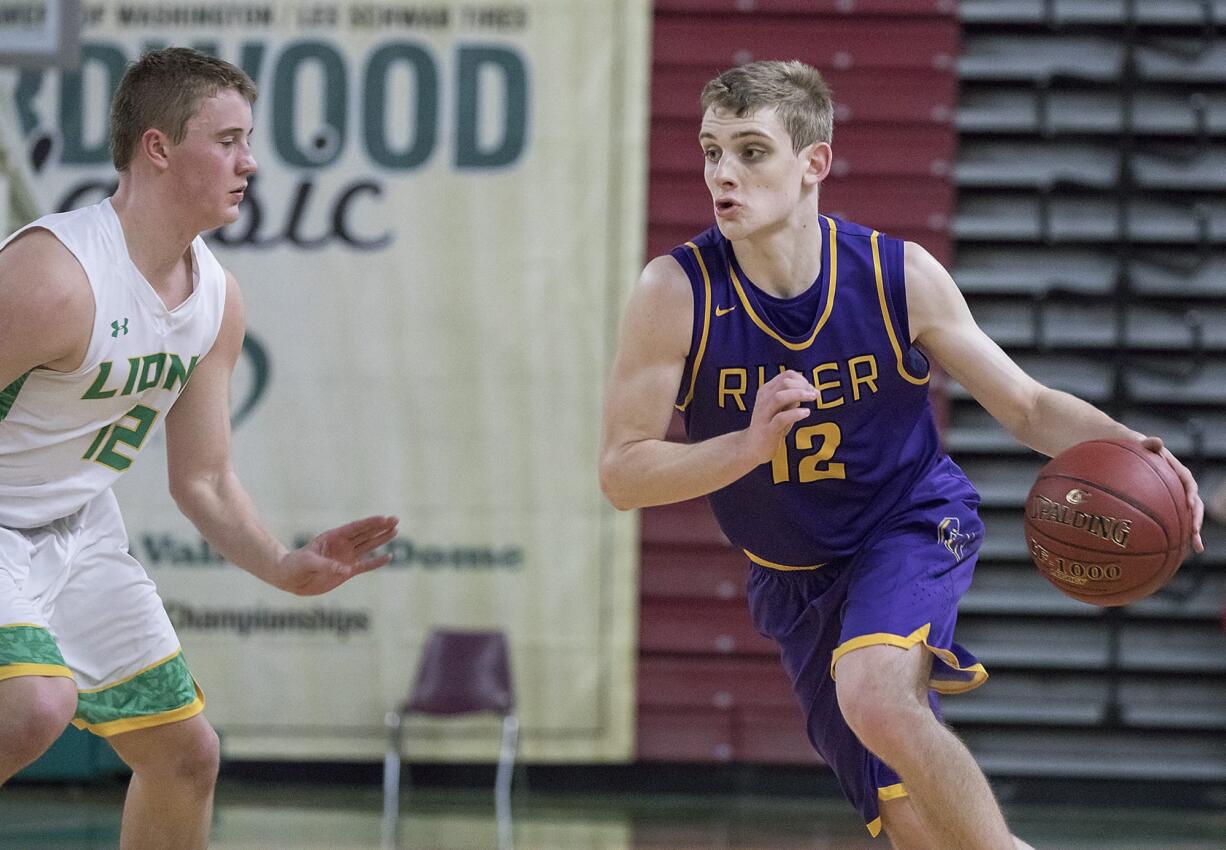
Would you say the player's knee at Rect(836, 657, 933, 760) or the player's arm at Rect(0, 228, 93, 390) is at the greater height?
the player's arm at Rect(0, 228, 93, 390)

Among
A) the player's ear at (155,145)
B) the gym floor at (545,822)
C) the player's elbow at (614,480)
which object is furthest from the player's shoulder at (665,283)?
the gym floor at (545,822)

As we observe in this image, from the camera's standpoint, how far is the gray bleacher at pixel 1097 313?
745 cm

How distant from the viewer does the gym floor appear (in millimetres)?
6387

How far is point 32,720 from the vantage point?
3.15m

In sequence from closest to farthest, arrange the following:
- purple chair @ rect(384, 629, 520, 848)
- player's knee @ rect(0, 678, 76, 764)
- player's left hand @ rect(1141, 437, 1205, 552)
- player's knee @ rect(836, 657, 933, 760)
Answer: player's knee @ rect(0, 678, 76, 764), player's knee @ rect(836, 657, 933, 760), player's left hand @ rect(1141, 437, 1205, 552), purple chair @ rect(384, 629, 520, 848)

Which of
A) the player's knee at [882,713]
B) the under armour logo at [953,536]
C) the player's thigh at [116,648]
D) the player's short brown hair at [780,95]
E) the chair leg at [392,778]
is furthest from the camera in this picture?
the chair leg at [392,778]

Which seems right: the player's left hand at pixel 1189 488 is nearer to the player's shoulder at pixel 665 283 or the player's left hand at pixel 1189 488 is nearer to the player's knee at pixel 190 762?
the player's shoulder at pixel 665 283

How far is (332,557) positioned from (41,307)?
2.76 ft

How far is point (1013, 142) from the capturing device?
7707 millimetres

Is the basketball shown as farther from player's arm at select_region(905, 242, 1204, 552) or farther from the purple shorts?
the purple shorts

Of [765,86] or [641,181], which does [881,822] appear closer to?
[765,86]

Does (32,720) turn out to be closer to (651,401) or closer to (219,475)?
(219,475)

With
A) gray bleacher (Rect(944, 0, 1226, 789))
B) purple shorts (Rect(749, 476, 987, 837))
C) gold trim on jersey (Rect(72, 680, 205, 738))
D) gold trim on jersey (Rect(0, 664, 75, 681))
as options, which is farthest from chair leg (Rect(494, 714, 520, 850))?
gold trim on jersey (Rect(0, 664, 75, 681))

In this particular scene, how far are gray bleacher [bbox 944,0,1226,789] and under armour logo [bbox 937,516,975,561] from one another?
147 inches
